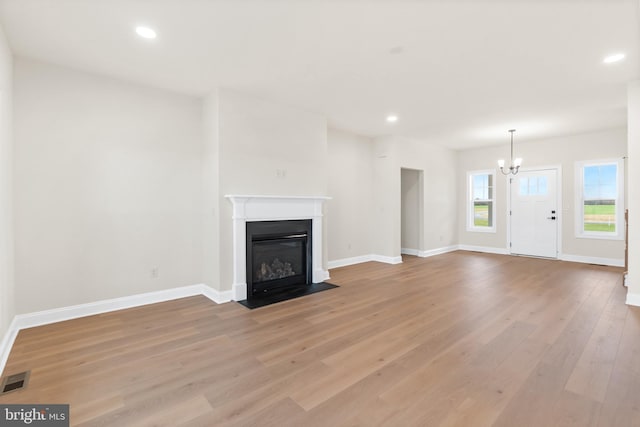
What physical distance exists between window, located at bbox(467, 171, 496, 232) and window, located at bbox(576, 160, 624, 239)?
168 cm

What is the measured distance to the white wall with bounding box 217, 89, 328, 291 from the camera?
12.4 ft

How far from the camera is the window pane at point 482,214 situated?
757 cm

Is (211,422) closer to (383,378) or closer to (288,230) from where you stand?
(383,378)

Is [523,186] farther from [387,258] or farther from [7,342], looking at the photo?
[7,342]

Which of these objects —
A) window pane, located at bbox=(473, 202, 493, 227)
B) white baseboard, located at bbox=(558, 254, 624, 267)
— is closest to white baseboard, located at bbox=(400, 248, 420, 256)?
window pane, located at bbox=(473, 202, 493, 227)

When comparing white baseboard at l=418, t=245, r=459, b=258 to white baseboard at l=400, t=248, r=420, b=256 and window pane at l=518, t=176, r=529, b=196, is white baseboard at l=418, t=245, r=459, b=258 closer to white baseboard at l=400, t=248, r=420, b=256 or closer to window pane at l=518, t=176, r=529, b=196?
white baseboard at l=400, t=248, r=420, b=256

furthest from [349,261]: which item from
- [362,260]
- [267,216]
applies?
[267,216]

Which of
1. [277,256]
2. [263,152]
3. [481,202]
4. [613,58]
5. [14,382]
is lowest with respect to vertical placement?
[14,382]

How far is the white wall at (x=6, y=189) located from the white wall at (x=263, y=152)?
1882 millimetres

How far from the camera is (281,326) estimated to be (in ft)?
9.87

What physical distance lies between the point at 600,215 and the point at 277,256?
21.7 feet

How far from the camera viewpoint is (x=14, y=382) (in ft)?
6.78

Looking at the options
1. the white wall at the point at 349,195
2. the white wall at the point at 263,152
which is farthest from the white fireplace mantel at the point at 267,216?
the white wall at the point at 349,195

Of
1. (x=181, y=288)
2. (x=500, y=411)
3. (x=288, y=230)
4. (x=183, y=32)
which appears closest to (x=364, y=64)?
(x=183, y=32)
